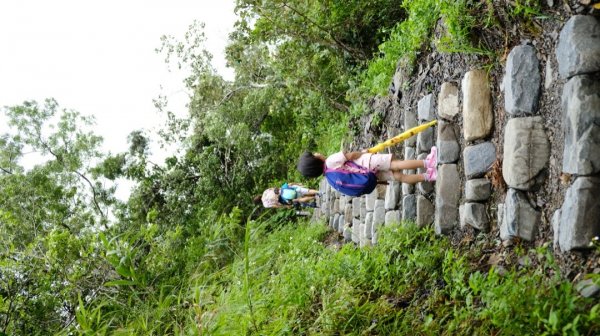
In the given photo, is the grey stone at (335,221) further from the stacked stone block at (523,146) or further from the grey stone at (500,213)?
the stacked stone block at (523,146)

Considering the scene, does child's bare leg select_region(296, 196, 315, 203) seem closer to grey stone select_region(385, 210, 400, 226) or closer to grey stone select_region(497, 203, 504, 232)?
grey stone select_region(385, 210, 400, 226)

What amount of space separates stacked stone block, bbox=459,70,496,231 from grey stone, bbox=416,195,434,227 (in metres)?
0.63

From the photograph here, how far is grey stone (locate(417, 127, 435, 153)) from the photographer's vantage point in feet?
14.5

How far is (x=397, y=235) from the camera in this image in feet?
14.4

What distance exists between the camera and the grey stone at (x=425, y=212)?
430cm

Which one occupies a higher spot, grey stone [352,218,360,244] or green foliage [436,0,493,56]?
green foliage [436,0,493,56]

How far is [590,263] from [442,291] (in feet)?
3.79

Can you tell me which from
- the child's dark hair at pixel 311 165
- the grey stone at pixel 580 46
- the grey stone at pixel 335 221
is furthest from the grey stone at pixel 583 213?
the grey stone at pixel 335 221

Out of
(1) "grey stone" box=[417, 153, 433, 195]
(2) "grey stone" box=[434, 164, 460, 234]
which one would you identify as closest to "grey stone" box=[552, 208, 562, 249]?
(2) "grey stone" box=[434, 164, 460, 234]

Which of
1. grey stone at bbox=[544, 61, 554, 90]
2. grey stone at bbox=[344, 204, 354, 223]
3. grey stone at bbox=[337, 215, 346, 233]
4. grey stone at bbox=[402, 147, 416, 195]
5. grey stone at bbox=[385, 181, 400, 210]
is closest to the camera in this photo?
grey stone at bbox=[544, 61, 554, 90]

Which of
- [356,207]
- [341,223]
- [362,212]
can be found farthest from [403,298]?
[341,223]

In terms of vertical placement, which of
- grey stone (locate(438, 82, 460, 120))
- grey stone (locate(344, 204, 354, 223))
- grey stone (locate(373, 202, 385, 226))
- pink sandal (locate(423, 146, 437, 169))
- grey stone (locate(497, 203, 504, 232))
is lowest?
grey stone (locate(497, 203, 504, 232))

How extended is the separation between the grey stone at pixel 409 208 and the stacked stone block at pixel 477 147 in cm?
92

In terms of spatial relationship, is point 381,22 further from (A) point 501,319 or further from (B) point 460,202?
(A) point 501,319
